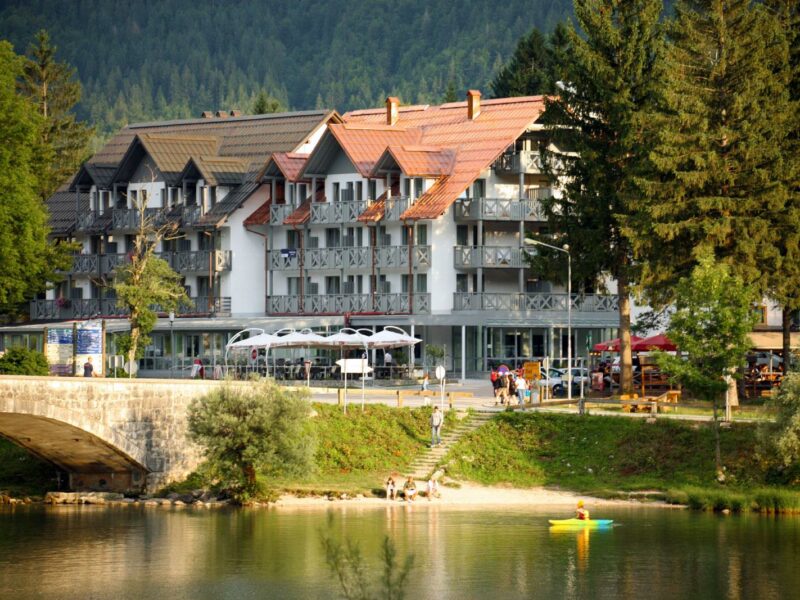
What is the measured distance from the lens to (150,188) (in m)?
112

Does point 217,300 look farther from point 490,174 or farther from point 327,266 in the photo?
point 490,174

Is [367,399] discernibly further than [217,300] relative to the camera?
No

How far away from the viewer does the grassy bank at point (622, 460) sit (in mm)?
64000

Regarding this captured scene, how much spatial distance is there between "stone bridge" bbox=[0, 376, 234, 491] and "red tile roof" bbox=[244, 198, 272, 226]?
36197 mm

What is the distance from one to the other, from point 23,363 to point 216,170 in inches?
1354

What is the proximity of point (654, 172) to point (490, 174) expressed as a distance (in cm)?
2457

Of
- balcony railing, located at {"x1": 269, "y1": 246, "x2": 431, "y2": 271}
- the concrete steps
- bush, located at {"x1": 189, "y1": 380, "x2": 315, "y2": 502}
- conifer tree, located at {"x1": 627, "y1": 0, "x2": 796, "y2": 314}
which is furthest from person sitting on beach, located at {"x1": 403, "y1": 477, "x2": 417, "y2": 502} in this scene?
balcony railing, located at {"x1": 269, "y1": 246, "x2": 431, "y2": 271}

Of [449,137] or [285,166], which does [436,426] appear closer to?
[449,137]

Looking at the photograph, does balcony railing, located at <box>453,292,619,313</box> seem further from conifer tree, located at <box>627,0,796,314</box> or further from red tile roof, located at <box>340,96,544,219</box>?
conifer tree, located at <box>627,0,796,314</box>

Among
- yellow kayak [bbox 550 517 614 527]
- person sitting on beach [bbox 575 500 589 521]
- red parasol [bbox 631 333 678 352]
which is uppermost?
red parasol [bbox 631 333 678 352]

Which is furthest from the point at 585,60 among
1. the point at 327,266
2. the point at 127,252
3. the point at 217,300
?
the point at 127,252

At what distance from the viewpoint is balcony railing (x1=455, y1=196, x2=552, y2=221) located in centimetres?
9644

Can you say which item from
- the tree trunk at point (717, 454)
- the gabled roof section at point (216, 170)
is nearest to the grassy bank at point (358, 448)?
the tree trunk at point (717, 454)

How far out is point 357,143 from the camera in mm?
101250
